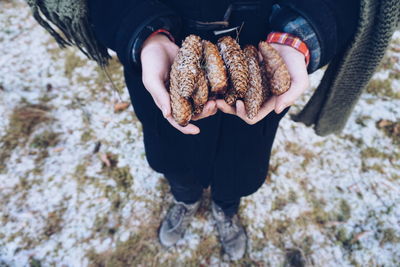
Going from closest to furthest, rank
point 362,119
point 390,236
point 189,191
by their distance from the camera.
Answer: point 189,191, point 390,236, point 362,119

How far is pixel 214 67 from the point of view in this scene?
1.20 metres

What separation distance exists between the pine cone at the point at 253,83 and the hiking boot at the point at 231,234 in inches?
52.3

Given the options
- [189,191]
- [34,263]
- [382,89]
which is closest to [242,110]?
[189,191]

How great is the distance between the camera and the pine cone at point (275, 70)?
3.82 ft

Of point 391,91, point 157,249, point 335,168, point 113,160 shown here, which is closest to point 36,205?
point 113,160

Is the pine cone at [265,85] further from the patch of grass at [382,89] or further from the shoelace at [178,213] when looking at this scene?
the patch of grass at [382,89]

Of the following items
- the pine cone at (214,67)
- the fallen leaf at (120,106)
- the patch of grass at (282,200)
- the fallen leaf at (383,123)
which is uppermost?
the pine cone at (214,67)

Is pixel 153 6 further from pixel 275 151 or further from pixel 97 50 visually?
pixel 275 151

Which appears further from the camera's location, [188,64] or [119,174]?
[119,174]

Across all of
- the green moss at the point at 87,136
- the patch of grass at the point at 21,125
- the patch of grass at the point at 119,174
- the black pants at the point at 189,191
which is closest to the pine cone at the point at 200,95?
Answer: the black pants at the point at 189,191

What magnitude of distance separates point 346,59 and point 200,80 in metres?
0.77

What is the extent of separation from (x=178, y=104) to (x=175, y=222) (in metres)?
1.42

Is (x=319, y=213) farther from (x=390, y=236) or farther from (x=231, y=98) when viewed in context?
(x=231, y=98)

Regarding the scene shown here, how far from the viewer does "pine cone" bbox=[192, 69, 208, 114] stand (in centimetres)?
118
